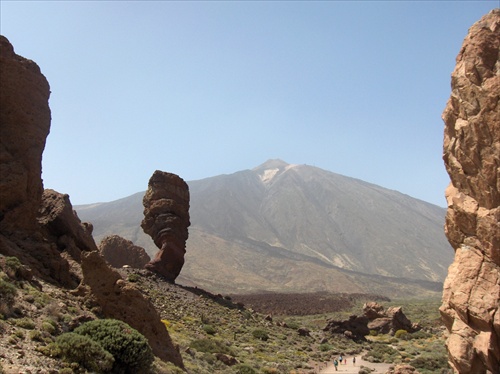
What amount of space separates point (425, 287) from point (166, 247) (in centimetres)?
13193

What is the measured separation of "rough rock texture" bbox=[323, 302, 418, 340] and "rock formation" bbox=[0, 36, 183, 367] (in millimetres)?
31147

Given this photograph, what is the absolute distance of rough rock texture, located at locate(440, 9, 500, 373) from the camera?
903 cm

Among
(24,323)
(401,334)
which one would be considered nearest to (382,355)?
(401,334)

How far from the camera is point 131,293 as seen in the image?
52.3 ft

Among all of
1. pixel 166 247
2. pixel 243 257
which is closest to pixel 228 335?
pixel 166 247

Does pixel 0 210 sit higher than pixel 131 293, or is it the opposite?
pixel 0 210

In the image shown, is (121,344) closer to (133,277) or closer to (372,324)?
(133,277)

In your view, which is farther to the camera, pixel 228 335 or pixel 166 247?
pixel 166 247

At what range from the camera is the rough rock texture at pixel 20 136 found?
59.5 ft

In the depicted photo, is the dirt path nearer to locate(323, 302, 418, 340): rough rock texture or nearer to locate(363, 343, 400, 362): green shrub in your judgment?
locate(363, 343, 400, 362): green shrub

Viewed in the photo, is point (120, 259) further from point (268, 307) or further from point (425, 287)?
point (425, 287)

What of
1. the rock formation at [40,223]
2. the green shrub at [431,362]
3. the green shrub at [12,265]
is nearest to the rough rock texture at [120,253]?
the rock formation at [40,223]

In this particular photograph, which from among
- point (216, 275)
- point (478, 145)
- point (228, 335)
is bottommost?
point (216, 275)

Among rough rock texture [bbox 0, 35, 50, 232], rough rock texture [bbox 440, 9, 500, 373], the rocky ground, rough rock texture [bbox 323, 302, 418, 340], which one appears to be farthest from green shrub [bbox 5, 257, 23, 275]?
rough rock texture [bbox 323, 302, 418, 340]
